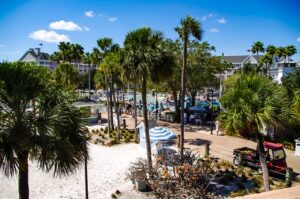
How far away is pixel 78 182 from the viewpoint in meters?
14.9

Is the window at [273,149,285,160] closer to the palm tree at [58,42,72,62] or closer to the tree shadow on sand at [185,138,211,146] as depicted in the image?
the tree shadow on sand at [185,138,211,146]

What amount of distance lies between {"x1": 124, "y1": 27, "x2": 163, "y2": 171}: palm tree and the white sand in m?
3.32

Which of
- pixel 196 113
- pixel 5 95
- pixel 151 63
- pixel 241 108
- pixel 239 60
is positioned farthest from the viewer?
pixel 239 60

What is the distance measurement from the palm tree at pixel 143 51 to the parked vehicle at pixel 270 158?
20.9ft

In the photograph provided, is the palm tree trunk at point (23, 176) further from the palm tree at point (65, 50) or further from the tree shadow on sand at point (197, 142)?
the palm tree at point (65, 50)

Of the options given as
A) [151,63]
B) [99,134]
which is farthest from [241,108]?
[99,134]

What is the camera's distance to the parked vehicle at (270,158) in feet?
47.3

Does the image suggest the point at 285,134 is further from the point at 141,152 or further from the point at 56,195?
the point at 56,195

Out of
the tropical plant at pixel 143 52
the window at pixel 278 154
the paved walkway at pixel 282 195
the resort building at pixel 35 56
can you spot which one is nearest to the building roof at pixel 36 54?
the resort building at pixel 35 56

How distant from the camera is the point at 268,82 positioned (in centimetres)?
1083

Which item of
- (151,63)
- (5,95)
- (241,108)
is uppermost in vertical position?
(151,63)

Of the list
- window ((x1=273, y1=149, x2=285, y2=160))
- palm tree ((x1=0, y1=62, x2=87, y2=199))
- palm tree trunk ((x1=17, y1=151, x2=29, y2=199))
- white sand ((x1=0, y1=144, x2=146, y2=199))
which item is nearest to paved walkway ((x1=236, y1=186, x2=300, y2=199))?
palm tree ((x1=0, y1=62, x2=87, y2=199))

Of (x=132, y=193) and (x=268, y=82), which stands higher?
(x=268, y=82)

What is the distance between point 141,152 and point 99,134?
7563 mm
